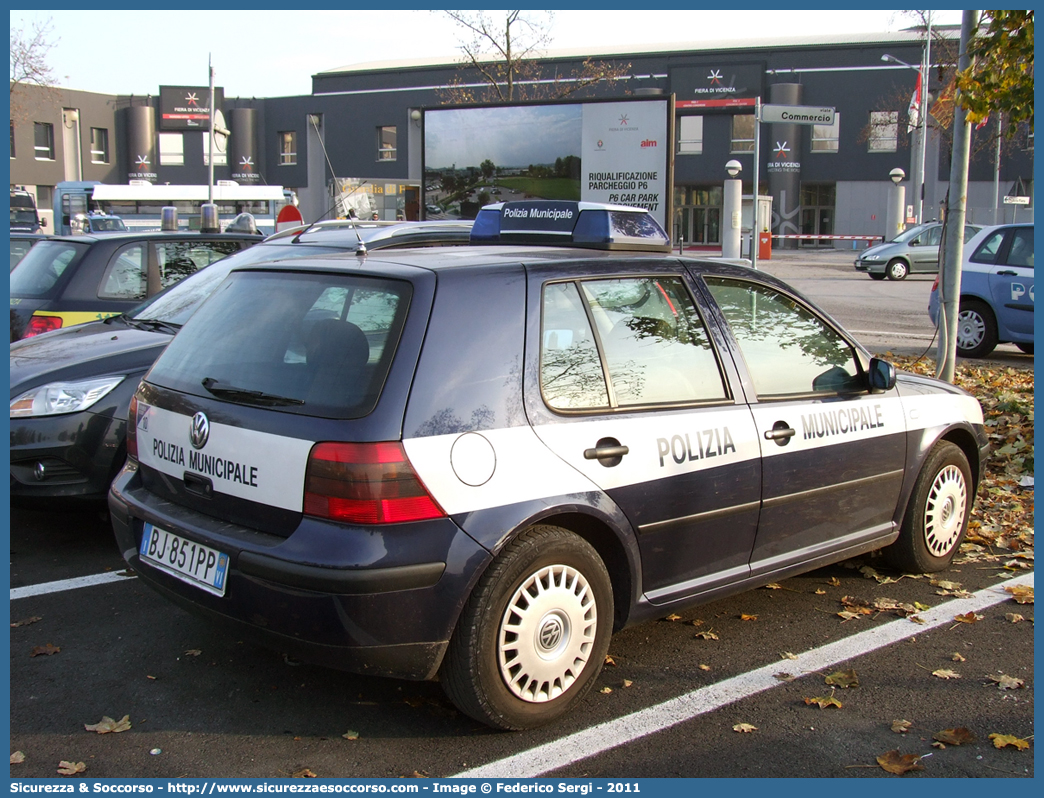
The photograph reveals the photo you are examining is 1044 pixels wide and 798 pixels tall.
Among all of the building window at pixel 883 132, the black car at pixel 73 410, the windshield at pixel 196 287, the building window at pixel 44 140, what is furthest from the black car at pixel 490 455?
the building window at pixel 44 140

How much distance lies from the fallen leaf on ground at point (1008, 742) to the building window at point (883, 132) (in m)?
52.1

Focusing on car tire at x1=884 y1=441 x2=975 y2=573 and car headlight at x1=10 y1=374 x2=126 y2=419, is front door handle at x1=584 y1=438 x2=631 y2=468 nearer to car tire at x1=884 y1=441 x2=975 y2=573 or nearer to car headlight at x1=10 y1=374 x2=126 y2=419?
car tire at x1=884 y1=441 x2=975 y2=573

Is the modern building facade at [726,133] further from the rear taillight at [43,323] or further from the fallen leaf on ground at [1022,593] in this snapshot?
the fallen leaf on ground at [1022,593]

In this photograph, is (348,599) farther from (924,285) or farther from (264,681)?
(924,285)

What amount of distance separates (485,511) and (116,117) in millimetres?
69488

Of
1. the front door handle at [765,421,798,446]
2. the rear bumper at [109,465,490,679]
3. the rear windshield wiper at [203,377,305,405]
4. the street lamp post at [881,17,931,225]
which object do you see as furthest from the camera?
the street lamp post at [881,17,931,225]

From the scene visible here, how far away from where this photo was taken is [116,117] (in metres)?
64.9

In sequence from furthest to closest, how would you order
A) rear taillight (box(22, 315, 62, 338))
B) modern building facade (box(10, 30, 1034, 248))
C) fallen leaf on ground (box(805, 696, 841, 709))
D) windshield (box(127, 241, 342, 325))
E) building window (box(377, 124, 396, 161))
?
building window (box(377, 124, 396, 161)) → modern building facade (box(10, 30, 1034, 248)) → rear taillight (box(22, 315, 62, 338)) → windshield (box(127, 241, 342, 325)) → fallen leaf on ground (box(805, 696, 841, 709))

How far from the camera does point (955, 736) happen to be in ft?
11.4

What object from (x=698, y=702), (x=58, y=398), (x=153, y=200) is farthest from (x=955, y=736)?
(x=153, y=200)

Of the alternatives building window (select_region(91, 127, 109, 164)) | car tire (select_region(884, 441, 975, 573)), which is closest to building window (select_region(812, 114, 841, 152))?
building window (select_region(91, 127, 109, 164))

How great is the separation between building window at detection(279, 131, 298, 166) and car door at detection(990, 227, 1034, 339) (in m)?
56.5

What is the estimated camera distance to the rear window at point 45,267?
7.61 meters

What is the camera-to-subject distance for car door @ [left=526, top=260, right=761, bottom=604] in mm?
A: 3609
